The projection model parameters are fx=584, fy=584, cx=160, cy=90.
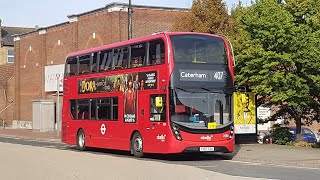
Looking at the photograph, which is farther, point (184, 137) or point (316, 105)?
point (316, 105)

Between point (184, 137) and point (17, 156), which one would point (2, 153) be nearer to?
point (17, 156)

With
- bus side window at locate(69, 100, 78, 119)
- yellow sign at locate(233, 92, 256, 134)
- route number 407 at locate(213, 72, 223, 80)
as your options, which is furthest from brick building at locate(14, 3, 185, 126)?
route number 407 at locate(213, 72, 223, 80)

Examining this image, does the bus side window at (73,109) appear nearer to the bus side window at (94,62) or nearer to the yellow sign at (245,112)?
the bus side window at (94,62)

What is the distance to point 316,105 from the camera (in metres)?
26.7

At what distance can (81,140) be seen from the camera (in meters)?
26.9

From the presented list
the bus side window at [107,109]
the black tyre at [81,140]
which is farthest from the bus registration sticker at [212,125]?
the black tyre at [81,140]

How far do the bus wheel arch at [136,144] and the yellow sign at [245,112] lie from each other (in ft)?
21.4

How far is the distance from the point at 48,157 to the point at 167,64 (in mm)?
5234

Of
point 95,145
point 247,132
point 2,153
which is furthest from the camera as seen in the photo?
point 247,132

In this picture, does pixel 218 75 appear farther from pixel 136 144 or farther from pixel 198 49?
pixel 136 144

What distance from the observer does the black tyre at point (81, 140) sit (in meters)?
26.7

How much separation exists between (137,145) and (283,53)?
7.82 meters

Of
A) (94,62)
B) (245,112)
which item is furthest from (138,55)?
(245,112)

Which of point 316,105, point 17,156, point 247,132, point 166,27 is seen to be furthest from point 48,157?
point 166,27
